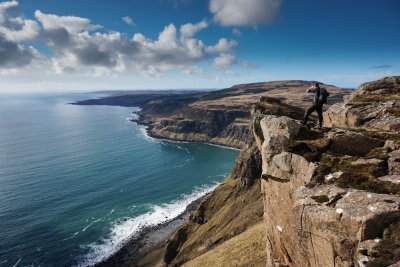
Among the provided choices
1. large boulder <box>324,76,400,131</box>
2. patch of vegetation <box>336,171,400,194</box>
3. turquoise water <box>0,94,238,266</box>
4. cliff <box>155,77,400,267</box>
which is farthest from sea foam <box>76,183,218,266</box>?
patch of vegetation <box>336,171,400,194</box>

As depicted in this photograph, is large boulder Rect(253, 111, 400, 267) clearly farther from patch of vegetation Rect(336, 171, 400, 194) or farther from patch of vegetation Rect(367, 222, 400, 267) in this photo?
patch of vegetation Rect(367, 222, 400, 267)

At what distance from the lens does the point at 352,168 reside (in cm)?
2647

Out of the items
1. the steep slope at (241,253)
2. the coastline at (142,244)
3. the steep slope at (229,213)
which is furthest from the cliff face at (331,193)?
the coastline at (142,244)

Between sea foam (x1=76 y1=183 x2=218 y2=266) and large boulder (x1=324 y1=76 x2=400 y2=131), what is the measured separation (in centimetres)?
8492

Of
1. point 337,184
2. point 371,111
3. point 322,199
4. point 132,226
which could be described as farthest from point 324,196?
point 132,226

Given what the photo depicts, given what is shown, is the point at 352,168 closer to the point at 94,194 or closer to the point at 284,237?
the point at 284,237

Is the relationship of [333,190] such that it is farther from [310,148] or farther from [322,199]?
[310,148]

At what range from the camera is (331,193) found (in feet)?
79.2

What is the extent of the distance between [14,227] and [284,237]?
112823mm

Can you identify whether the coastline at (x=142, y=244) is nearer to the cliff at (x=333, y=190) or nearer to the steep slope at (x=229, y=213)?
the steep slope at (x=229, y=213)

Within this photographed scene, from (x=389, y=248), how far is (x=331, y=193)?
6080 mm

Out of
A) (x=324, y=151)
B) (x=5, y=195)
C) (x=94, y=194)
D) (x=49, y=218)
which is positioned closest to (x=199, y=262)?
(x=324, y=151)

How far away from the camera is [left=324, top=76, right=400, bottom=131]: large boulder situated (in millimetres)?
37625

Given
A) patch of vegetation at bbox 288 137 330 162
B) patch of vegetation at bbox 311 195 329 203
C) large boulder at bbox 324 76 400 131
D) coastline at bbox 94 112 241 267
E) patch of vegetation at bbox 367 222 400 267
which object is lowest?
coastline at bbox 94 112 241 267
